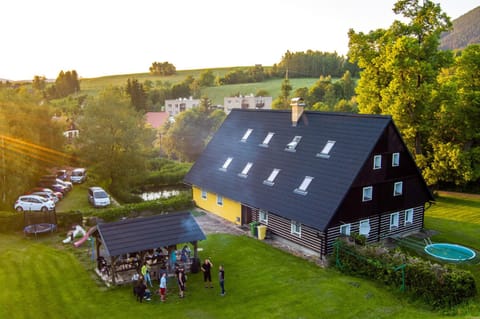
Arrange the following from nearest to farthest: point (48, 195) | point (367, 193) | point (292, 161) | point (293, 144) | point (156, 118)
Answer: point (367, 193), point (292, 161), point (293, 144), point (48, 195), point (156, 118)

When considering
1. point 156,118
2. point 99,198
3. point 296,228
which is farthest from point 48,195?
point 156,118

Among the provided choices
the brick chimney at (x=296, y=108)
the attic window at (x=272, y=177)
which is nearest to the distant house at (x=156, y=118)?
the brick chimney at (x=296, y=108)

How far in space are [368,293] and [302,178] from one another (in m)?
8.71

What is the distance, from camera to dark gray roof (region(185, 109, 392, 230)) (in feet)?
81.7

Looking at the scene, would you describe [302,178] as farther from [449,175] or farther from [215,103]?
[215,103]

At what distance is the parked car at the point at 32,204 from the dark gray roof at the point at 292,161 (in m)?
12.1

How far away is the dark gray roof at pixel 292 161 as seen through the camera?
981 inches

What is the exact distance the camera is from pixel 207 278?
21.7m

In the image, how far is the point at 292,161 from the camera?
28.7 meters

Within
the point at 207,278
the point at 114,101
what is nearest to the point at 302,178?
the point at 207,278

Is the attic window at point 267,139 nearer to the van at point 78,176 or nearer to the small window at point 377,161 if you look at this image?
the small window at point 377,161

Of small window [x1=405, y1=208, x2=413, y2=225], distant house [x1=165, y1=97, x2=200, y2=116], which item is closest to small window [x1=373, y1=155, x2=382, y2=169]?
small window [x1=405, y1=208, x2=413, y2=225]

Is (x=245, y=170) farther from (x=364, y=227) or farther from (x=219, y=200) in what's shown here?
(x=364, y=227)

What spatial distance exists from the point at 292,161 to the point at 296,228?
187 inches
